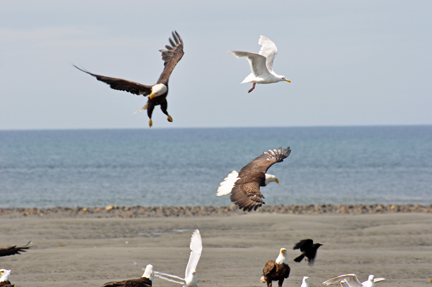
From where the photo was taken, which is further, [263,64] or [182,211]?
[182,211]

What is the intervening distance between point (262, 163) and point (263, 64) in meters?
1.84

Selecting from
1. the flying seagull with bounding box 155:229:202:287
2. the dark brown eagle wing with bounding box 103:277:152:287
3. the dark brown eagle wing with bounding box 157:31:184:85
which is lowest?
the dark brown eagle wing with bounding box 103:277:152:287

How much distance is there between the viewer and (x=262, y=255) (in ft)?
38.8

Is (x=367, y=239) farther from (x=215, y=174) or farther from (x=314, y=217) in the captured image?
(x=215, y=174)

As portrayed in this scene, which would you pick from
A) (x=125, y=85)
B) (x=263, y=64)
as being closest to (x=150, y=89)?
(x=125, y=85)

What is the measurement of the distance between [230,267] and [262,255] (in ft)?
4.08

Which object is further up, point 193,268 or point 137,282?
point 193,268

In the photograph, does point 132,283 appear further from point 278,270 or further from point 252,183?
point 252,183

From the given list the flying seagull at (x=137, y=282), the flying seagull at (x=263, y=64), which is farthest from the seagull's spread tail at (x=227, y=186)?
the flying seagull at (x=137, y=282)

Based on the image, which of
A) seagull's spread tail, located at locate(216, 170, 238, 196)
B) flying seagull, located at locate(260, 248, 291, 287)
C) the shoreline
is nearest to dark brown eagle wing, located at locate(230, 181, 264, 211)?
seagull's spread tail, located at locate(216, 170, 238, 196)

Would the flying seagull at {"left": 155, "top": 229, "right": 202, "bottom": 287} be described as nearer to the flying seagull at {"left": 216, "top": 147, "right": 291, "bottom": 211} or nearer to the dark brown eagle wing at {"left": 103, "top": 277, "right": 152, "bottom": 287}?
the dark brown eagle wing at {"left": 103, "top": 277, "right": 152, "bottom": 287}

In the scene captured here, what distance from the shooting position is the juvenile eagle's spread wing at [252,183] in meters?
8.59

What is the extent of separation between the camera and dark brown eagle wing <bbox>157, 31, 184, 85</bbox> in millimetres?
9498

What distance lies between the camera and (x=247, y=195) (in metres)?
8.80
